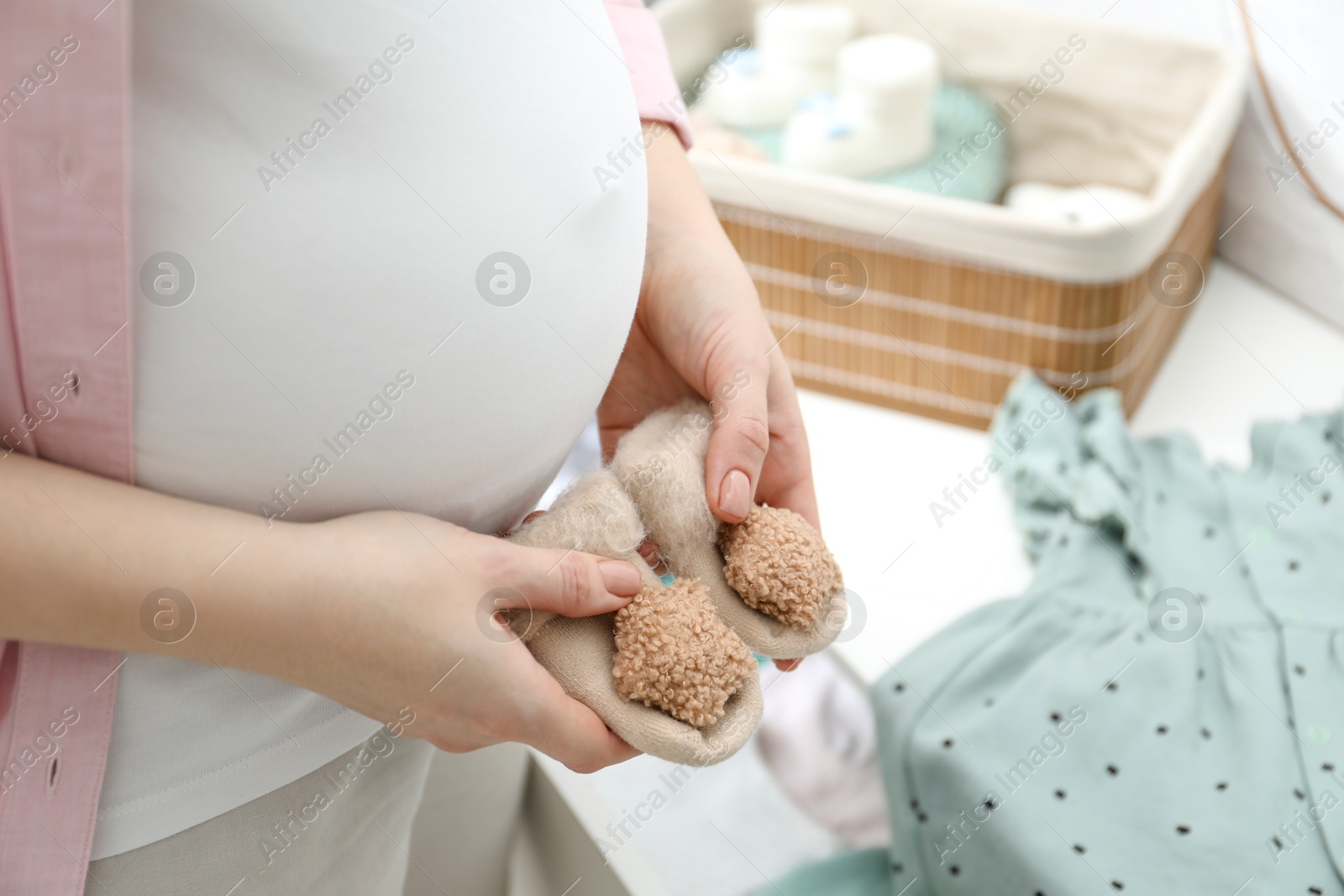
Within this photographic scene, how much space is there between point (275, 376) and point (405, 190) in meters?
0.08

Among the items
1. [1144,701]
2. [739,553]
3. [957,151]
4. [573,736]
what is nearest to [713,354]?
[739,553]

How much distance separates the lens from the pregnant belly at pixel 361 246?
360 millimetres

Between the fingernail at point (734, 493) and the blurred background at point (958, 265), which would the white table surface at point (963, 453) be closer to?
the blurred background at point (958, 265)

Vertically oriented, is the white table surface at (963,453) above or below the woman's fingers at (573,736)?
below

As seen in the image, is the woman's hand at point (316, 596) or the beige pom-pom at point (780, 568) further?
the beige pom-pom at point (780, 568)

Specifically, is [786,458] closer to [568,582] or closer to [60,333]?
[568,582]

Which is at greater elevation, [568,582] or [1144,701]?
[568,582]

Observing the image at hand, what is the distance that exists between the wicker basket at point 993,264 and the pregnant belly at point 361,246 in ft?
2.65

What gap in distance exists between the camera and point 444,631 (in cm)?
42

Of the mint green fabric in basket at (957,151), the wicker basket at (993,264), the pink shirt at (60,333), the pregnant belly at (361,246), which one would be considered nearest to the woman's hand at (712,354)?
the pregnant belly at (361,246)

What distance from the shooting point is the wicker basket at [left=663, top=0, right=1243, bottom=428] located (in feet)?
3.84

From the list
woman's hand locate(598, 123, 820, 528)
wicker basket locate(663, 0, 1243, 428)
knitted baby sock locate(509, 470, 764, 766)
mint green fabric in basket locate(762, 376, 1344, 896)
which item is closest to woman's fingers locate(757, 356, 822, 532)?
woman's hand locate(598, 123, 820, 528)

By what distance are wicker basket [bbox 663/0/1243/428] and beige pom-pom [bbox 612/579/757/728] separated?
81cm

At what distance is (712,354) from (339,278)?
25 centimetres
